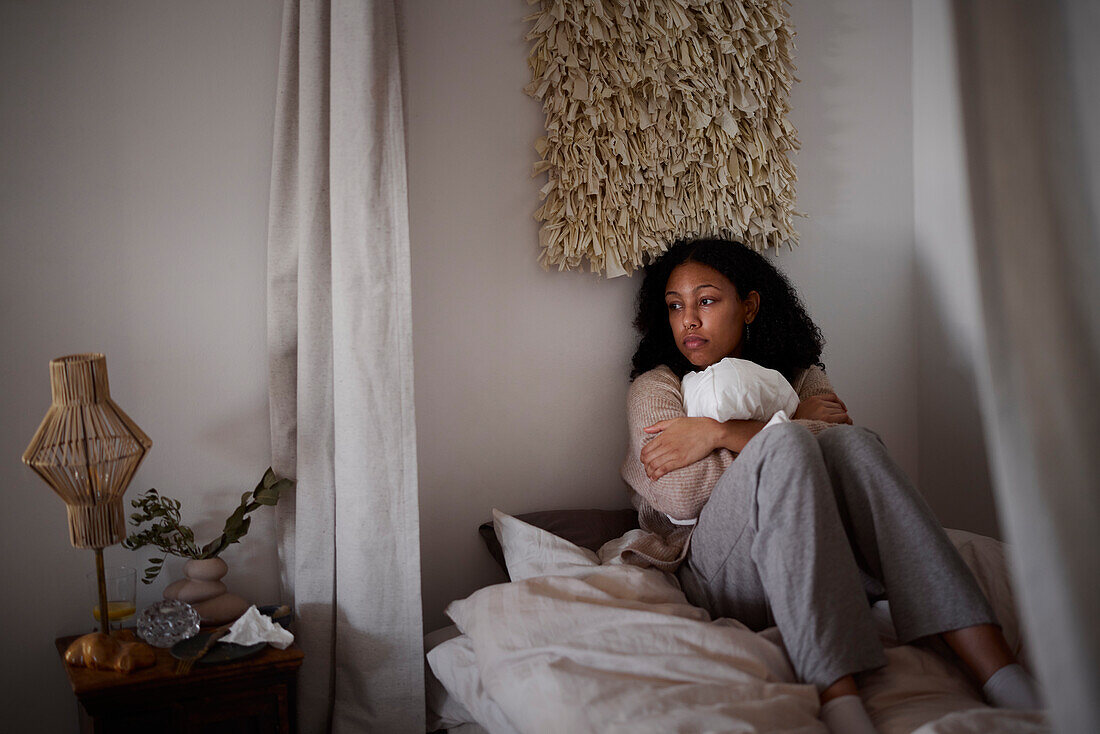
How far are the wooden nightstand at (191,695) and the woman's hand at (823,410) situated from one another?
130cm

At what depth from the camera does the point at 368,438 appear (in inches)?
57.8

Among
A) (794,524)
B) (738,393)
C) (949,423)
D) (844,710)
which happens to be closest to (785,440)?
(794,524)

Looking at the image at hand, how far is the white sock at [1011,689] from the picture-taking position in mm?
1152

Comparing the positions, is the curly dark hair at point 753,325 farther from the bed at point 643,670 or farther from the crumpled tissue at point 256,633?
the crumpled tissue at point 256,633

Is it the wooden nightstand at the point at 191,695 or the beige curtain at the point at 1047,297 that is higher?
the beige curtain at the point at 1047,297

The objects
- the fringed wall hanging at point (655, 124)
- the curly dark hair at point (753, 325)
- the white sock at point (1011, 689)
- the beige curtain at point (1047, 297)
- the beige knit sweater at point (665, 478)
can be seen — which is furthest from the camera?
the curly dark hair at point (753, 325)

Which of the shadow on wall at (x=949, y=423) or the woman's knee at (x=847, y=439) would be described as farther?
the shadow on wall at (x=949, y=423)

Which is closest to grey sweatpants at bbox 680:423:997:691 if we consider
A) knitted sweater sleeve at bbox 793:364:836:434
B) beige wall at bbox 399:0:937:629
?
knitted sweater sleeve at bbox 793:364:836:434

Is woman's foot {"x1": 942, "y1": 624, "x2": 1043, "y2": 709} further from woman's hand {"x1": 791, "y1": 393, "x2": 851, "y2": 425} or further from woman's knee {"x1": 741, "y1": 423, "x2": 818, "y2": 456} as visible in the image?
woman's hand {"x1": 791, "y1": 393, "x2": 851, "y2": 425}

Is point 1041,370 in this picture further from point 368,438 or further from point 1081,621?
point 368,438

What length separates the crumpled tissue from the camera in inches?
52.8

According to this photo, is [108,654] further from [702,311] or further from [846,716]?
[702,311]

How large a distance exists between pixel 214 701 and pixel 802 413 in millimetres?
1452

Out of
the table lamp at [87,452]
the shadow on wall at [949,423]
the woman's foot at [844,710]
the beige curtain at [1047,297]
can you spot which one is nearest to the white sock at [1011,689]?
the woman's foot at [844,710]
